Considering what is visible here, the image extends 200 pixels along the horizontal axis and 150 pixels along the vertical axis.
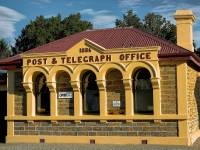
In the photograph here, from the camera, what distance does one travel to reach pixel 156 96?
1669cm

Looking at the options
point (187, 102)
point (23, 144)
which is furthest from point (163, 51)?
point (23, 144)

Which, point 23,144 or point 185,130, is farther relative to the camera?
point 23,144

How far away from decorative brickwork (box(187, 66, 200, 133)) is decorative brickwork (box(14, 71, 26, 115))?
6959 millimetres

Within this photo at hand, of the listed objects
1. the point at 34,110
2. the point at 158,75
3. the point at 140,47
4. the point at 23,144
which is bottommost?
the point at 23,144

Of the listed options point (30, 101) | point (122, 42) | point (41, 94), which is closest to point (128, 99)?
point (122, 42)

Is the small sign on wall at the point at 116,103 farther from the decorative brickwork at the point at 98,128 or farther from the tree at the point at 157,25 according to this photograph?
the tree at the point at 157,25

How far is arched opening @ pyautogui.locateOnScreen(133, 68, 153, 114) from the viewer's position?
17.2m

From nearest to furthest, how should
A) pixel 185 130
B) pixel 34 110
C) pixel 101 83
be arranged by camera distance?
pixel 185 130 → pixel 101 83 → pixel 34 110

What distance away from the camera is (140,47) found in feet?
54.5

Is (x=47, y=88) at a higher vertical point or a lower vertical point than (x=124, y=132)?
higher

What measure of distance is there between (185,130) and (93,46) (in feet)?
15.7

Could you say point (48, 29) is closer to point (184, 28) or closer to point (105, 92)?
point (184, 28)

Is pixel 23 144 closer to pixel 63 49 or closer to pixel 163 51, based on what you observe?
pixel 63 49

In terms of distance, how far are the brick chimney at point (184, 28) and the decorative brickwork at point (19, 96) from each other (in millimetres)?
7459
